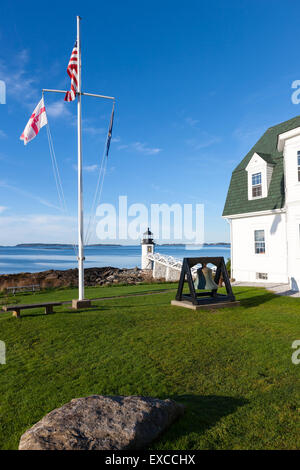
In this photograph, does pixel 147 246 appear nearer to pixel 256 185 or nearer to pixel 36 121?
pixel 256 185

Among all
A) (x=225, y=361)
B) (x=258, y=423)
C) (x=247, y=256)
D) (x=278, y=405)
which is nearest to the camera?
(x=258, y=423)

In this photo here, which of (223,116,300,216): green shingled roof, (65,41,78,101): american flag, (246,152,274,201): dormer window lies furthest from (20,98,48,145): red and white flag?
(223,116,300,216): green shingled roof

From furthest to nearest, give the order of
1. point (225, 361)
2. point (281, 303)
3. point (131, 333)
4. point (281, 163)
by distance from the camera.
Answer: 1. point (281, 163)
2. point (281, 303)
3. point (131, 333)
4. point (225, 361)

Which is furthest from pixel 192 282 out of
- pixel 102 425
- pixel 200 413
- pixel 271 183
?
pixel 271 183

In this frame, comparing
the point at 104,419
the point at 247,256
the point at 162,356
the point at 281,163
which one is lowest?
the point at 162,356

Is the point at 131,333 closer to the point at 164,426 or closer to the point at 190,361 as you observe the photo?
the point at 190,361

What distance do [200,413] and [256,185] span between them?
1646 centimetres

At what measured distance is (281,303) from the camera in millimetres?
12023

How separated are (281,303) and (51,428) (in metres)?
11.0

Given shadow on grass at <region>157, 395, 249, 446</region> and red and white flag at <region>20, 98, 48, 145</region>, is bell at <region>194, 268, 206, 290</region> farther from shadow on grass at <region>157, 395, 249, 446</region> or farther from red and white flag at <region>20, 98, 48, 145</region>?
red and white flag at <region>20, 98, 48, 145</region>

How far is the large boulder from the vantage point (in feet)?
10.1

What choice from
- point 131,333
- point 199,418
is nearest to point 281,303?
point 131,333

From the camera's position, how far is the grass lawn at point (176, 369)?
3881 millimetres

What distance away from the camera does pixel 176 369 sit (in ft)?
19.2
